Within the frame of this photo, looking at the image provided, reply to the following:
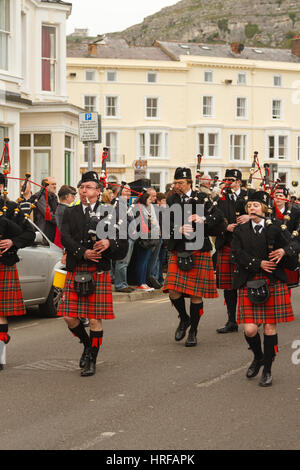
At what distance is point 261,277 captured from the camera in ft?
22.3

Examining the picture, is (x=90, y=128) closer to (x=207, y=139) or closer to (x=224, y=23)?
(x=207, y=139)

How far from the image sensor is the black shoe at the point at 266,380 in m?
6.67

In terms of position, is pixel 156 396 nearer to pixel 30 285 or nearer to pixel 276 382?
pixel 276 382

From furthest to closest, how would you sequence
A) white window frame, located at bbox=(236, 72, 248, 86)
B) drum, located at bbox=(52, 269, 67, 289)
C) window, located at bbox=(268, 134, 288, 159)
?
window, located at bbox=(268, 134, 288, 159)
white window frame, located at bbox=(236, 72, 248, 86)
drum, located at bbox=(52, 269, 67, 289)

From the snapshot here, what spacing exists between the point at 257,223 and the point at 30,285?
414 cm

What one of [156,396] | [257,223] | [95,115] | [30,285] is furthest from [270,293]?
[95,115]

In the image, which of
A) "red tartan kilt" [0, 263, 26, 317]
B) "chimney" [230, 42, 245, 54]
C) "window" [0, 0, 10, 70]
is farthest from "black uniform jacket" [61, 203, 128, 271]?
"chimney" [230, 42, 245, 54]

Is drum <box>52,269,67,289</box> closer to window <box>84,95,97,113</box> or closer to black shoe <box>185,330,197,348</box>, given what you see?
black shoe <box>185,330,197,348</box>

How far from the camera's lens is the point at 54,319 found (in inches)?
422

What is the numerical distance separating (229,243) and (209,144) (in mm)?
44533

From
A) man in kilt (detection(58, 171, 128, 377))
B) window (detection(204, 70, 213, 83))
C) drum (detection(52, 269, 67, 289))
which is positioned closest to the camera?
man in kilt (detection(58, 171, 128, 377))

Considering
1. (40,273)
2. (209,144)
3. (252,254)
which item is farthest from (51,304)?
(209,144)

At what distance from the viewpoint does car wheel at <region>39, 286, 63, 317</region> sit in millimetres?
10664

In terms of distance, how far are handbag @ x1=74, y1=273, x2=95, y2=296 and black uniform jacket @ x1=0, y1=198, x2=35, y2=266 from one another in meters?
0.80
